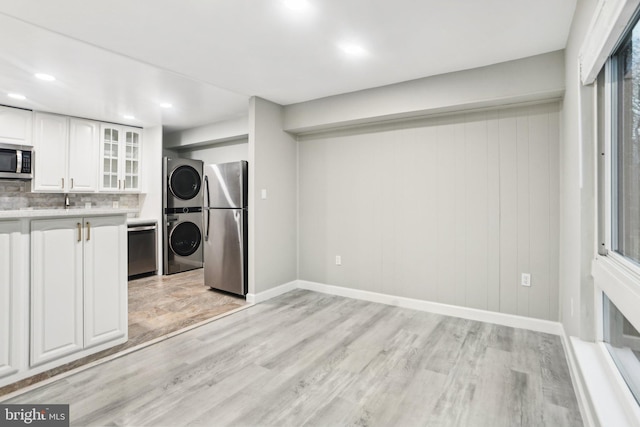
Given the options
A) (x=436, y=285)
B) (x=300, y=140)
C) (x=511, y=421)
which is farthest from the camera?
(x=300, y=140)

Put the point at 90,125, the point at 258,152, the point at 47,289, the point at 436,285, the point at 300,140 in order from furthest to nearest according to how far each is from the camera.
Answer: the point at 90,125, the point at 300,140, the point at 258,152, the point at 436,285, the point at 47,289

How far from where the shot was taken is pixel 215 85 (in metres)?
3.41

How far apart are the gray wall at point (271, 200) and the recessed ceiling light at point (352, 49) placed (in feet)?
4.89

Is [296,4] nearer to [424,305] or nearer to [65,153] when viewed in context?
[424,305]

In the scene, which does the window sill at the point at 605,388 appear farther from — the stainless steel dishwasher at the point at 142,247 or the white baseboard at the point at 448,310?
the stainless steel dishwasher at the point at 142,247

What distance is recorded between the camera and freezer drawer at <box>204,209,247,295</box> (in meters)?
3.92

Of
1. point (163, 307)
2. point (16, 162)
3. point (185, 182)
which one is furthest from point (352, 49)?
point (16, 162)

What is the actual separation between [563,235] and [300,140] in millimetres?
3079

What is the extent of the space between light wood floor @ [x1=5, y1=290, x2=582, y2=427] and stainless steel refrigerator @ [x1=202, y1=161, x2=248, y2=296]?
100cm

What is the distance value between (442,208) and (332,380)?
6.78 ft

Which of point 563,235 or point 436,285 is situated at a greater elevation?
point 563,235

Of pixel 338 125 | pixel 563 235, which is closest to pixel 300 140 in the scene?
pixel 338 125

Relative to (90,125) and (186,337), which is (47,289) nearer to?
(186,337)

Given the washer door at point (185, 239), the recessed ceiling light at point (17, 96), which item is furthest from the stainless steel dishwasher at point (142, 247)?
the recessed ceiling light at point (17, 96)
